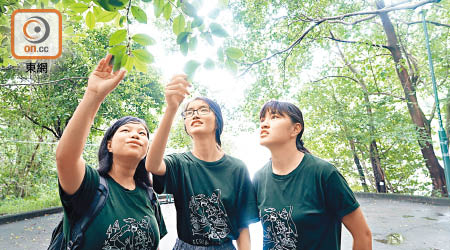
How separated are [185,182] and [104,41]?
32.7 feet

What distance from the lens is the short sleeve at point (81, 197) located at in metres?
1.41

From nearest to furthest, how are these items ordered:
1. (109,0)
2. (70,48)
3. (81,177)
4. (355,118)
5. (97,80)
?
(109,0) < (97,80) < (81,177) < (70,48) < (355,118)

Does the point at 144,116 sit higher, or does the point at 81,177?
the point at 144,116

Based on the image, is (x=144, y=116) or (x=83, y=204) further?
(x=144, y=116)

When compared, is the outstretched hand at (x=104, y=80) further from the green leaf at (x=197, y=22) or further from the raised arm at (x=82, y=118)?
the green leaf at (x=197, y=22)

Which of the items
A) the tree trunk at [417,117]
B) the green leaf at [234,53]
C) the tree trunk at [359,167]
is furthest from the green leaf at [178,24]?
the tree trunk at [359,167]

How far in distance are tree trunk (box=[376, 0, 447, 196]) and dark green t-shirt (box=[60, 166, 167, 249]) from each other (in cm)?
1104

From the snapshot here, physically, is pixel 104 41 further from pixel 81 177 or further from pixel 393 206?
pixel 393 206

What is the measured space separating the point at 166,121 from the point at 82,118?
0.47 m

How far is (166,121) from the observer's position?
1629 mm

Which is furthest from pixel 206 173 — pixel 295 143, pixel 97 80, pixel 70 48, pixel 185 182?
pixel 70 48

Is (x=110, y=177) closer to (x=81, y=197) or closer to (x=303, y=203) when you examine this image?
(x=81, y=197)

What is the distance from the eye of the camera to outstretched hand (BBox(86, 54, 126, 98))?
1274 mm

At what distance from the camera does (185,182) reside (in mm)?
1859
